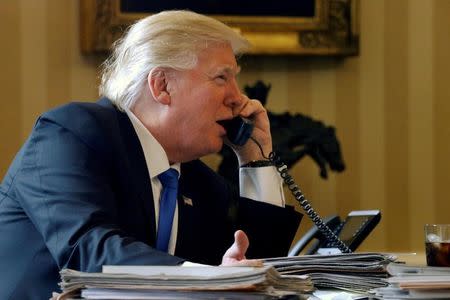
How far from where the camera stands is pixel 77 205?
69.8 inches

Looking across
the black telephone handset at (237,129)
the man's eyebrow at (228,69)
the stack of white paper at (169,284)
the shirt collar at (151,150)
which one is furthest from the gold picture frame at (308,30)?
the stack of white paper at (169,284)

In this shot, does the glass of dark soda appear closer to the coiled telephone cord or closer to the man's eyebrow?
the coiled telephone cord

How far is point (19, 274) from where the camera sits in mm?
1911

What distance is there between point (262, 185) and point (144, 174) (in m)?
0.51

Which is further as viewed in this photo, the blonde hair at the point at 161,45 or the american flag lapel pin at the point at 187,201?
the american flag lapel pin at the point at 187,201

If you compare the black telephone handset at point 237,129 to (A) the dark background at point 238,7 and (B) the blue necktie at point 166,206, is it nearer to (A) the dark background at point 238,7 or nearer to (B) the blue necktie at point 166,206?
(B) the blue necktie at point 166,206

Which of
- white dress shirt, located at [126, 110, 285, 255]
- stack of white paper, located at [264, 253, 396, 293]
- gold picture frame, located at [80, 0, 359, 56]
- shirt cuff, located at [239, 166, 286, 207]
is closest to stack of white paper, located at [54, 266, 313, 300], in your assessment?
stack of white paper, located at [264, 253, 396, 293]

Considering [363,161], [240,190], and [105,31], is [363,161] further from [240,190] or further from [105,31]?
[240,190]

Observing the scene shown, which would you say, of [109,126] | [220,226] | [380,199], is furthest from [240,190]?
[380,199]

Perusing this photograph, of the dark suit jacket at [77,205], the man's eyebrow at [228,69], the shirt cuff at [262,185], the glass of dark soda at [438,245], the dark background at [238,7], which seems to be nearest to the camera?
the dark suit jacket at [77,205]

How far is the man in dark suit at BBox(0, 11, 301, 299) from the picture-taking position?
1.78m

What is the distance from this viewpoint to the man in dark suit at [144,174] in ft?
5.82

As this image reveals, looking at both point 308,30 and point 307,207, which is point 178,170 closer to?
point 307,207

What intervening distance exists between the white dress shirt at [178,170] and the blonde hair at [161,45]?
0.07 metres
